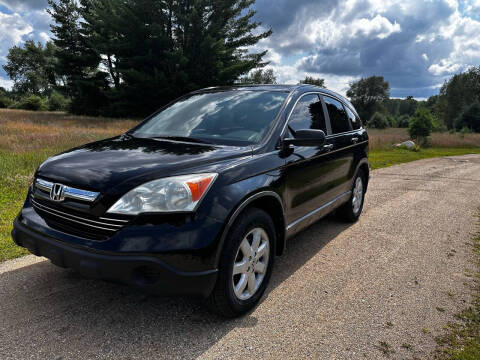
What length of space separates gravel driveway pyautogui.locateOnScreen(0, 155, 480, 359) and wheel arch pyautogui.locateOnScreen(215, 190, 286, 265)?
51 cm

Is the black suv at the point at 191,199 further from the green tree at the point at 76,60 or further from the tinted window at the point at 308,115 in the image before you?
the green tree at the point at 76,60

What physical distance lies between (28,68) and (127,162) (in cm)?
9542

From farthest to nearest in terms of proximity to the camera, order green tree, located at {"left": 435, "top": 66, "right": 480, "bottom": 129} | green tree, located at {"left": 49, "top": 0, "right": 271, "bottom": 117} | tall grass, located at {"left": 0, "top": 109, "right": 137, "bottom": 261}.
Result: green tree, located at {"left": 435, "top": 66, "right": 480, "bottom": 129}, green tree, located at {"left": 49, "top": 0, "right": 271, "bottom": 117}, tall grass, located at {"left": 0, "top": 109, "right": 137, "bottom": 261}

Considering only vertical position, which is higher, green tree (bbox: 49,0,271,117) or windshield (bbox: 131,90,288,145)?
green tree (bbox: 49,0,271,117)

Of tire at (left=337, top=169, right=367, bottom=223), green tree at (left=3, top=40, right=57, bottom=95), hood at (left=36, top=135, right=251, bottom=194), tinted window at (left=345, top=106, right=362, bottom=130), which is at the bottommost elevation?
tire at (left=337, top=169, right=367, bottom=223)

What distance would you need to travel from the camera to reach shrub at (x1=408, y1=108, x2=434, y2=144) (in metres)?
24.1

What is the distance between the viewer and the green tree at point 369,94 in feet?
288

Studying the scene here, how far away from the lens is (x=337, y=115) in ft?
14.6

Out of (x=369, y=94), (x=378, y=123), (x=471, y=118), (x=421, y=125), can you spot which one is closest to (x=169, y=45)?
(x=421, y=125)

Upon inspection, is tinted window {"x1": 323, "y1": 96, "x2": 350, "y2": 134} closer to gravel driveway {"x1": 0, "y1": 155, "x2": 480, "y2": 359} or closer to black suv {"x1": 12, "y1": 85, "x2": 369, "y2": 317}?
black suv {"x1": 12, "y1": 85, "x2": 369, "y2": 317}

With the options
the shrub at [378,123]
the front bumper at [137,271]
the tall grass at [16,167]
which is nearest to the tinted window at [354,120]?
the front bumper at [137,271]

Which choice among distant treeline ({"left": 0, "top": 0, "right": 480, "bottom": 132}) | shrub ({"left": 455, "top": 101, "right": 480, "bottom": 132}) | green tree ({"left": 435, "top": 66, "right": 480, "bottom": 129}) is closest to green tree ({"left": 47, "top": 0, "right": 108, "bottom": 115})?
distant treeline ({"left": 0, "top": 0, "right": 480, "bottom": 132})

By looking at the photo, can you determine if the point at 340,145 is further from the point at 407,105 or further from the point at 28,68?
the point at 407,105

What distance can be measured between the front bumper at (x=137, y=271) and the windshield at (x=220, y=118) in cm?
123
